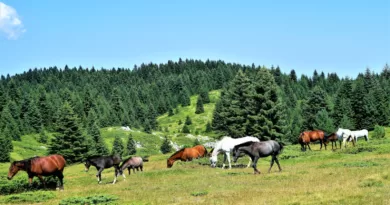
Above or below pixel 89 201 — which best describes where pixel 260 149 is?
above

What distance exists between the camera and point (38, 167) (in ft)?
76.0

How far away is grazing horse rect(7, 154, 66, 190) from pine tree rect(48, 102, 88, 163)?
46415mm

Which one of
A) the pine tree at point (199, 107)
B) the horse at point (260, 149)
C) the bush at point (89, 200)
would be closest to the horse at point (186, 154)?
the horse at point (260, 149)

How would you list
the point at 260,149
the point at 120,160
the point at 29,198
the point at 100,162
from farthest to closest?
the point at 120,160 → the point at 100,162 → the point at 260,149 → the point at 29,198

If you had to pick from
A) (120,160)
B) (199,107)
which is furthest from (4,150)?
(199,107)

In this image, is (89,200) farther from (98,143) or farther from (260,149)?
(98,143)

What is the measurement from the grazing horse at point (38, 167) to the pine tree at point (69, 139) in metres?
46.4

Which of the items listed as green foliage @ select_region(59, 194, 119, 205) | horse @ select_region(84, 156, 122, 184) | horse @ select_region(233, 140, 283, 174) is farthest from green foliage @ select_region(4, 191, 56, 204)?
horse @ select_region(233, 140, 283, 174)

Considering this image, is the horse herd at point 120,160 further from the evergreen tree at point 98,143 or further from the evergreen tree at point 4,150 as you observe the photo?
the evergreen tree at point 4,150

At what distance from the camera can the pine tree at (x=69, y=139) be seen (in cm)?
6875

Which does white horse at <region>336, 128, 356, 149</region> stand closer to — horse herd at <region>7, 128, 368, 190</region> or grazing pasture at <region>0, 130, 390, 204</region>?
horse herd at <region>7, 128, 368, 190</region>

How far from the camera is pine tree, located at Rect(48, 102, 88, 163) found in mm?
68750

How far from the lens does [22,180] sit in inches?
955

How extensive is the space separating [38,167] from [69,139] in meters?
48.2
